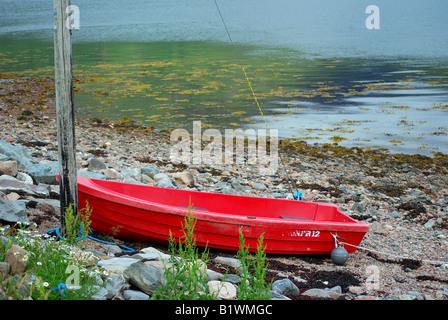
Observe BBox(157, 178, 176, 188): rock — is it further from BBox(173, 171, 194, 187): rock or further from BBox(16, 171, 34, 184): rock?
BBox(16, 171, 34, 184): rock

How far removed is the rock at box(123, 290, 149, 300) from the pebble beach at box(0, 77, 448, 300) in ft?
4.57

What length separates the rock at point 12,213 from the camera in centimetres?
545

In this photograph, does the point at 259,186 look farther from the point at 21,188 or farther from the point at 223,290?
the point at 223,290

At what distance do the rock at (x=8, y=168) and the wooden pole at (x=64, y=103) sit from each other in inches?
102

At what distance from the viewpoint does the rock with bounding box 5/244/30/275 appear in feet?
13.2

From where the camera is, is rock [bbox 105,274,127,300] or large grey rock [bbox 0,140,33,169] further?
large grey rock [bbox 0,140,33,169]

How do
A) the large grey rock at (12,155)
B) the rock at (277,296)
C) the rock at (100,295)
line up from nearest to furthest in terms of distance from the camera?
1. the rock at (100,295)
2. the rock at (277,296)
3. the large grey rock at (12,155)

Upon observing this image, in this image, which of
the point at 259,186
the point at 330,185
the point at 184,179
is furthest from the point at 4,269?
the point at 330,185

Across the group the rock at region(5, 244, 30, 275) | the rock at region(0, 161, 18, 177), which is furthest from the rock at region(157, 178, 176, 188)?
the rock at region(5, 244, 30, 275)

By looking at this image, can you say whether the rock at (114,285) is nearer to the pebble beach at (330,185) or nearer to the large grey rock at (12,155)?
the pebble beach at (330,185)

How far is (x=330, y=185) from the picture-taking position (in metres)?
10.5

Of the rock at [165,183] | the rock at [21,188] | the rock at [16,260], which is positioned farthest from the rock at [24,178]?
the rock at [16,260]

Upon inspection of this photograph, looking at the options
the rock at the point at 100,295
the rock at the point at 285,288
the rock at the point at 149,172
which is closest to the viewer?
the rock at the point at 100,295
